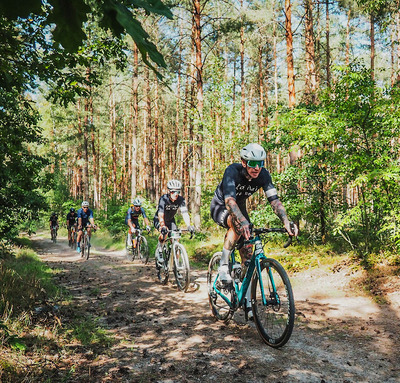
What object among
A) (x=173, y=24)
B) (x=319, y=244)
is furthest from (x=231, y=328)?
(x=173, y=24)

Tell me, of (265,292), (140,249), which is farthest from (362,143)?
(140,249)

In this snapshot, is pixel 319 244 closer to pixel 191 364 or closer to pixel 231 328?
pixel 231 328

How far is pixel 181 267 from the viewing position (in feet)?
23.9

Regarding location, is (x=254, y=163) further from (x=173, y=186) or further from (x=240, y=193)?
(x=173, y=186)

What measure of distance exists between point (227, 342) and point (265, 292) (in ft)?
2.72

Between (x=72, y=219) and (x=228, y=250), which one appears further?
(x=72, y=219)

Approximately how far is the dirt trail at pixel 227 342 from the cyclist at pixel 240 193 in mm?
800

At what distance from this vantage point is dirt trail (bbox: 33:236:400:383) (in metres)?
3.35

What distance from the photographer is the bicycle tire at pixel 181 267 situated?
698 cm

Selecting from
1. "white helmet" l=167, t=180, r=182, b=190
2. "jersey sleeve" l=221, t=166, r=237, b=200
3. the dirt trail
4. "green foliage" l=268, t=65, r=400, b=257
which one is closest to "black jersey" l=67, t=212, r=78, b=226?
the dirt trail

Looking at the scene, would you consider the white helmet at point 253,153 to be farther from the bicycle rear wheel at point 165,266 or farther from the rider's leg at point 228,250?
the bicycle rear wheel at point 165,266

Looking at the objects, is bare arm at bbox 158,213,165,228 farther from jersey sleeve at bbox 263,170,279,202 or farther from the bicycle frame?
jersey sleeve at bbox 263,170,279,202

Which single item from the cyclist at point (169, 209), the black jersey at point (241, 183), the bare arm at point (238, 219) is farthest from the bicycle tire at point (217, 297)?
the cyclist at point (169, 209)

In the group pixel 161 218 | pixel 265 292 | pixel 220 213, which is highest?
pixel 220 213
